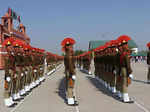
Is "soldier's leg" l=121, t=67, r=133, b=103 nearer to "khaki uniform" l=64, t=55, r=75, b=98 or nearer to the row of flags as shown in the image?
"khaki uniform" l=64, t=55, r=75, b=98

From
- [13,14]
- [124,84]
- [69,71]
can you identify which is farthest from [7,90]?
[13,14]

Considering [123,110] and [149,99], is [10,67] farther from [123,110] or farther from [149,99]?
[149,99]

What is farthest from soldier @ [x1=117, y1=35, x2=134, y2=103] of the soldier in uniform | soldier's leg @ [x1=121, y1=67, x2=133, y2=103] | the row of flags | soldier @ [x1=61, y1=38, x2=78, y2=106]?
the row of flags

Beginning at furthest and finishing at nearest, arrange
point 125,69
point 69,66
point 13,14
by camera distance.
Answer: point 13,14
point 125,69
point 69,66

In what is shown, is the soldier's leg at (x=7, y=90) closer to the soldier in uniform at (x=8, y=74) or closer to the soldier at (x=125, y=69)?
the soldier in uniform at (x=8, y=74)

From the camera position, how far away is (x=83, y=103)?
24.4ft

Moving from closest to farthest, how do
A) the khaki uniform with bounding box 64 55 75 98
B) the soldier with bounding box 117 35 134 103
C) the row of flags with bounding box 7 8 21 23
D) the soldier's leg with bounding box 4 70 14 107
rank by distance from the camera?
1. the soldier's leg with bounding box 4 70 14 107
2. the khaki uniform with bounding box 64 55 75 98
3. the soldier with bounding box 117 35 134 103
4. the row of flags with bounding box 7 8 21 23

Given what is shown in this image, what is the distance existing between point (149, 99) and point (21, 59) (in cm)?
536

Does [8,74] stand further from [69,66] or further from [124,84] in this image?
[124,84]

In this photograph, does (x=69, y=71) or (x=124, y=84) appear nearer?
(x=69, y=71)

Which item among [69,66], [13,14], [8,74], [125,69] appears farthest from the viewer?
[13,14]

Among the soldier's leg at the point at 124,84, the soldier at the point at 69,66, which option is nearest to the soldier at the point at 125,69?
the soldier's leg at the point at 124,84

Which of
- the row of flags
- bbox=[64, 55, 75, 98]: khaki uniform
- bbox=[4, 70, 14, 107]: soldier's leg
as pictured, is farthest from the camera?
the row of flags

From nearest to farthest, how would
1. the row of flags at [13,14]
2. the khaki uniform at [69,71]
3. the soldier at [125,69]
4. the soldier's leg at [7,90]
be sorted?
the soldier's leg at [7,90] → the khaki uniform at [69,71] → the soldier at [125,69] → the row of flags at [13,14]
